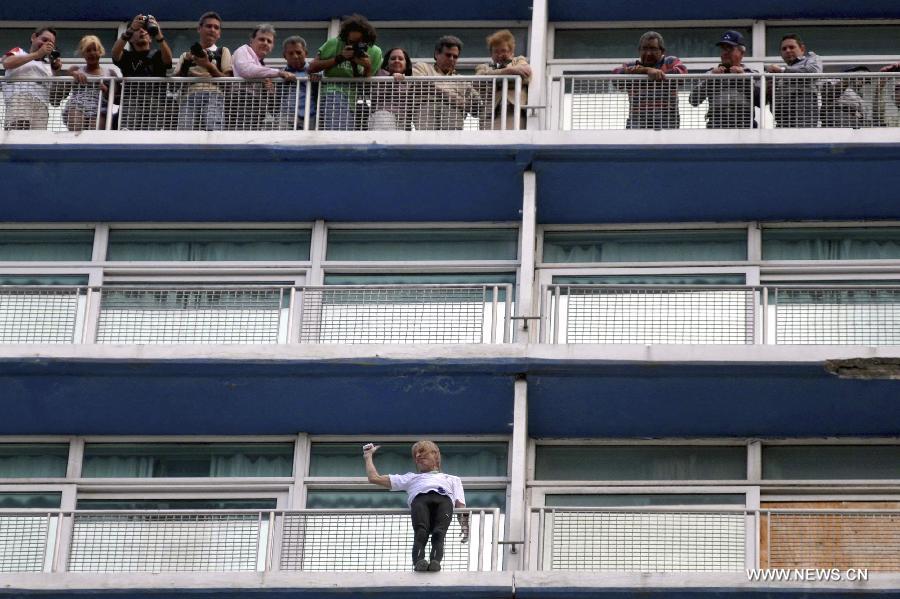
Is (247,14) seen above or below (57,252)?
above

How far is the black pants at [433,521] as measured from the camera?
1792 centimetres

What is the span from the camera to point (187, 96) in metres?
21.1

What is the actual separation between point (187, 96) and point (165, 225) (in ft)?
4.52

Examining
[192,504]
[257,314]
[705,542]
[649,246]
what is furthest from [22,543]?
[649,246]

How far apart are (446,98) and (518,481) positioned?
3.93 metres

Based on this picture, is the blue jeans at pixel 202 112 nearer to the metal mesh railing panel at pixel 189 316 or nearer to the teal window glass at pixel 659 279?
the metal mesh railing panel at pixel 189 316

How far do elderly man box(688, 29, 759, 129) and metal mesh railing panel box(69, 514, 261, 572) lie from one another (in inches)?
217

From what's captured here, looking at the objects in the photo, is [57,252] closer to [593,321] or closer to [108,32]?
[108,32]

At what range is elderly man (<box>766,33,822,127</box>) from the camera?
20.8m

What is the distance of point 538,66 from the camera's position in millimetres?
21359

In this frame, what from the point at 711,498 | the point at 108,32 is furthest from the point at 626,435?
the point at 108,32

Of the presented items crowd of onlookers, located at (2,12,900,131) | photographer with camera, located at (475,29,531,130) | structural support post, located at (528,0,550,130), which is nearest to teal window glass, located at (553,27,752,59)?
structural support post, located at (528,0,550,130)

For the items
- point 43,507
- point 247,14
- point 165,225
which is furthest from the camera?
point 247,14

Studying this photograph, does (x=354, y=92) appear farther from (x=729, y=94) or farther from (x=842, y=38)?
(x=842, y=38)
